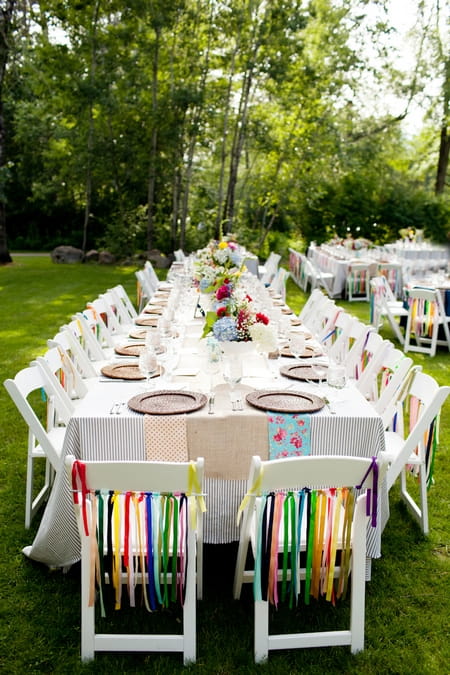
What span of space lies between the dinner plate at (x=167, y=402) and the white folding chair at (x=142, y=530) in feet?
1.75

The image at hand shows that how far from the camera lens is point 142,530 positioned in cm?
257

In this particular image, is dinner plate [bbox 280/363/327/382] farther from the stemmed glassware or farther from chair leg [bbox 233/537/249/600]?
chair leg [bbox 233/537/249/600]

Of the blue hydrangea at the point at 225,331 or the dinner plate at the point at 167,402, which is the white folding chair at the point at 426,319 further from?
the dinner plate at the point at 167,402

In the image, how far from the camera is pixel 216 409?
3.09 meters

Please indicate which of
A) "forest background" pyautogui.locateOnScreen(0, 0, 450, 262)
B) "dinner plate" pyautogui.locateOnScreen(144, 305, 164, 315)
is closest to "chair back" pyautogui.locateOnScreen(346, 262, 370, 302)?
"forest background" pyautogui.locateOnScreen(0, 0, 450, 262)

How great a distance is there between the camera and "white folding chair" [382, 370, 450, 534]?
10.4 feet

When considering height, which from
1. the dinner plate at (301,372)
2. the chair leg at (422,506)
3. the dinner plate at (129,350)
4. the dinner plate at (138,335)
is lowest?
the chair leg at (422,506)

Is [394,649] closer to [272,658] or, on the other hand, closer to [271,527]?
[272,658]

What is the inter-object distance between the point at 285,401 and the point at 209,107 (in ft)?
51.6

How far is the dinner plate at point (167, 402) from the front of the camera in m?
2.99

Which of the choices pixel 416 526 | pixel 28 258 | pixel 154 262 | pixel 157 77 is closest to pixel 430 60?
pixel 157 77

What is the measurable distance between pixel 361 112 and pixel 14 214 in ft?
46.2

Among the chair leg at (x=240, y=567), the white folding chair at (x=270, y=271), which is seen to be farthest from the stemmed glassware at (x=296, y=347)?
the white folding chair at (x=270, y=271)

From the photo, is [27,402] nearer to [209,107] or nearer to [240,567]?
[240,567]
